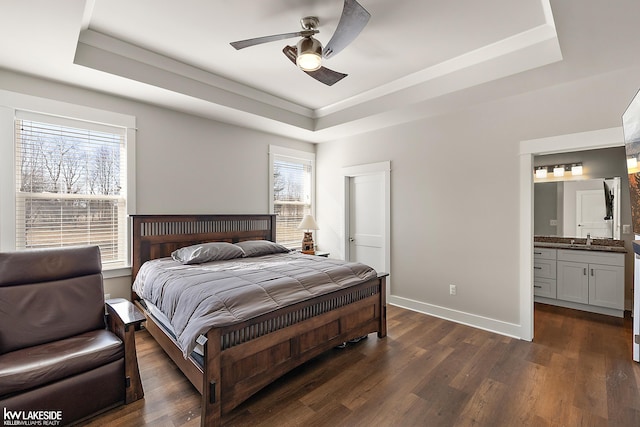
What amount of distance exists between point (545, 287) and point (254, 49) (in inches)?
199

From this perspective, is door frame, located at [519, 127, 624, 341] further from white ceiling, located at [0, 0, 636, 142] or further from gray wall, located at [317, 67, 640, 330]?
white ceiling, located at [0, 0, 636, 142]

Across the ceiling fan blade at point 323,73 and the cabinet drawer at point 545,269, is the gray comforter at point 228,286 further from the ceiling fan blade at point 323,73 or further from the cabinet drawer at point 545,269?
the cabinet drawer at point 545,269

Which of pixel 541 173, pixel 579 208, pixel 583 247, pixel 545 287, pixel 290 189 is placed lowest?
pixel 545 287

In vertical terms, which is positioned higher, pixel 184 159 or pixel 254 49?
pixel 254 49

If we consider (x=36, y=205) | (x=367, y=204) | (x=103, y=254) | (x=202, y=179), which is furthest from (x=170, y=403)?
(x=367, y=204)

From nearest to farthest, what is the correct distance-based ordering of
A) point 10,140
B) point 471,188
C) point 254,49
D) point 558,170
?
point 10,140, point 254,49, point 471,188, point 558,170

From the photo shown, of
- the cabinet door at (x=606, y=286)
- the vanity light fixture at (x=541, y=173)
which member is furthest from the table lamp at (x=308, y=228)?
the cabinet door at (x=606, y=286)

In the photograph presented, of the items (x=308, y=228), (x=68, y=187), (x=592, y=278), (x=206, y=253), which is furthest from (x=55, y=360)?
(x=592, y=278)

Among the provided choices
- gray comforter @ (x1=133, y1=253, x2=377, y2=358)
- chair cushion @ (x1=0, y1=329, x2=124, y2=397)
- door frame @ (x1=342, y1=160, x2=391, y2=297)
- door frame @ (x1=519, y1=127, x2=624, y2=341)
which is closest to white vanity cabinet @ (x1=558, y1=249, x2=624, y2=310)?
door frame @ (x1=519, y1=127, x2=624, y2=341)

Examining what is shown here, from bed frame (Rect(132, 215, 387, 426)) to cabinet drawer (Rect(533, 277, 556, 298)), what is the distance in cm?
288

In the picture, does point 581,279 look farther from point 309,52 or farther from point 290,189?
point 309,52

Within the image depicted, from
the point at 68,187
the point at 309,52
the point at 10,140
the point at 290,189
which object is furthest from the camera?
the point at 290,189

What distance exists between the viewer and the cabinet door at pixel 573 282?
4.08 m

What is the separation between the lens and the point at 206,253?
11.1 feet
